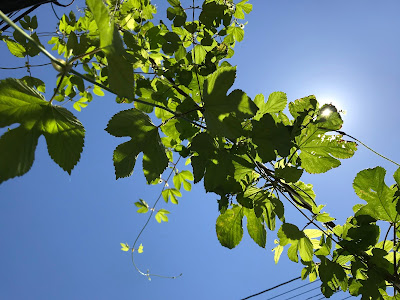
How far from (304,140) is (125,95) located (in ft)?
2.46

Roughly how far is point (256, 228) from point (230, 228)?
91 mm

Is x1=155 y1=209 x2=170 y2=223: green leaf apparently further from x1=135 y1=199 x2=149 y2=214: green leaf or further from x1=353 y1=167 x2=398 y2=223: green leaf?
x1=353 y1=167 x2=398 y2=223: green leaf

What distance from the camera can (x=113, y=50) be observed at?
491 mm

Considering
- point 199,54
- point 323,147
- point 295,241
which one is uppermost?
point 199,54

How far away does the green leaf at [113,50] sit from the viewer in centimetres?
49

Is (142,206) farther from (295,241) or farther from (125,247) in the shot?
(295,241)

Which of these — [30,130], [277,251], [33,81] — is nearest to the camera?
[30,130]

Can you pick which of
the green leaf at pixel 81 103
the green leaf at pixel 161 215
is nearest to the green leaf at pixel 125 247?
the green leaf at pixel 161 215

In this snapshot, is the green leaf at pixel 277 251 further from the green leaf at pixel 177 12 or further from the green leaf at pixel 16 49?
the green leaf at pixel 16 49

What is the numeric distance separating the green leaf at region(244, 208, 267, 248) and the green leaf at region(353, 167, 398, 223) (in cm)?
33

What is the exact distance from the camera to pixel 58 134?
2.17 ft

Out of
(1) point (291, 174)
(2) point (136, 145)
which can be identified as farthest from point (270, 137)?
(2) point (136, 145)

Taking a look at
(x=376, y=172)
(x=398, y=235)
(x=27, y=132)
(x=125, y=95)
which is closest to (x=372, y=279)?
(x=398, y=235)

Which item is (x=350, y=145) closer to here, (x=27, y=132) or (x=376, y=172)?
(x=376, y=172)
